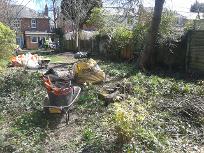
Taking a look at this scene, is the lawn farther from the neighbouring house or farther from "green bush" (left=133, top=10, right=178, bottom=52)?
the neighbouring house

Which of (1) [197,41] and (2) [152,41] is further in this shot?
(2) [152,41]

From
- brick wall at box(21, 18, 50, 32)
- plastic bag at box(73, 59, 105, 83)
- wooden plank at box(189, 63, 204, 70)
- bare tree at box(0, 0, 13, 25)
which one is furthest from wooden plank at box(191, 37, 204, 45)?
brick wall at box(21, 18, 50, 32)

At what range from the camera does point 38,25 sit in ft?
212

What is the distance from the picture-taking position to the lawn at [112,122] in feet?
24.6

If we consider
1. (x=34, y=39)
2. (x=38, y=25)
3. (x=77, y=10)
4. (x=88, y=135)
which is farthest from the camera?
(x=38, y=25)

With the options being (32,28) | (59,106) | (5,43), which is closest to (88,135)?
(59,106)

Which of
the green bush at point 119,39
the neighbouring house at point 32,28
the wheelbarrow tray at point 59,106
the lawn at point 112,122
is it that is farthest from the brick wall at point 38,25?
the wheelbarrow tray at point 59,106

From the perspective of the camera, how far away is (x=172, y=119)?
891 cm

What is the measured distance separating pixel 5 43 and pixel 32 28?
47.3 metres

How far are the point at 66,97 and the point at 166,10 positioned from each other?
31.9 ft

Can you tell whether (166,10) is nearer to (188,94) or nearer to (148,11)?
(148,11)

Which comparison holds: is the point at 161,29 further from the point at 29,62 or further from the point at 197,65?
the point at 29,62

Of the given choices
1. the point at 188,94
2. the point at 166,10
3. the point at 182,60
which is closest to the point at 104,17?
the point at 166,10

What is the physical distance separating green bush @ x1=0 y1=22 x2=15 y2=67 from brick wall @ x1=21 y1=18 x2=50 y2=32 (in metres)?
45.7
